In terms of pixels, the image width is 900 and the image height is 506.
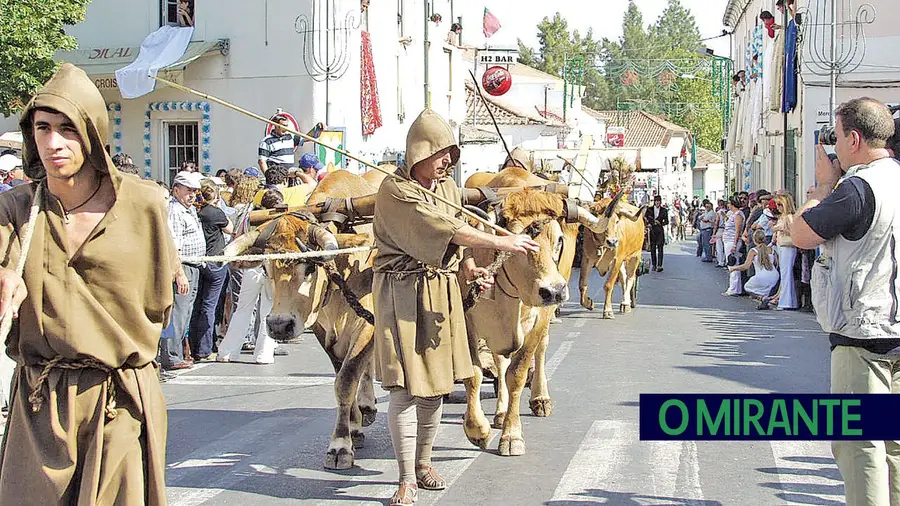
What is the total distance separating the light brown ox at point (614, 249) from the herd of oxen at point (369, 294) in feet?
24.2

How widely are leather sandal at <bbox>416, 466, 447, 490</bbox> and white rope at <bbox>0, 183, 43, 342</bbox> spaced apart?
11.5ft

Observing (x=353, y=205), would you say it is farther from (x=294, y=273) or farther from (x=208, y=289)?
(x=208, y=289)

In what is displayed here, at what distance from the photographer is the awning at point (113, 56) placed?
22.8 meters

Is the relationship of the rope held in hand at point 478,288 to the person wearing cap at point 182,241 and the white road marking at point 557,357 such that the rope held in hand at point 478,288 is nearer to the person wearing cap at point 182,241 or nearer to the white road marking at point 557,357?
the white road marking at point 557,357

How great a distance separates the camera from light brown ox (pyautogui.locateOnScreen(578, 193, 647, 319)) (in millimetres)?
15844

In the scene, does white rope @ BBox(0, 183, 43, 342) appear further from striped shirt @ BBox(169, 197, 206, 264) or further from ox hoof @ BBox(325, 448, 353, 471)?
striped shirt @ BBox(169, 197, 206, 264)

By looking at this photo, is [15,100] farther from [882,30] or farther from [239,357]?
[882,30]

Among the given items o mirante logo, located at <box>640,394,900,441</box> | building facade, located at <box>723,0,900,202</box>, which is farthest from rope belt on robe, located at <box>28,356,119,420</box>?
building facade, located at <box>723,0,900,202</box>

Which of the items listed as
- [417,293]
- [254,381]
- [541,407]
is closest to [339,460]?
[417,293]

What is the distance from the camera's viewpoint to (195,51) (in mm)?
22672

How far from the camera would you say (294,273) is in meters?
7.64

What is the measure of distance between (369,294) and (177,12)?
17.5 m

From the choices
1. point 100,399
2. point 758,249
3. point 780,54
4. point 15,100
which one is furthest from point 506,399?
point 780,54

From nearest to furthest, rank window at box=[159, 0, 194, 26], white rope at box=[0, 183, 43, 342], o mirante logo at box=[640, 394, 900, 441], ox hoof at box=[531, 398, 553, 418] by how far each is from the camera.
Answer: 1. white rope at box=[0, 183, 43, 342]
2. o mirante logo at box=[640, 394, 900, 441]
3. ox hoof at box=[531, 398, 553, 418]
4. window at box=[159, 0, 194, 26]
